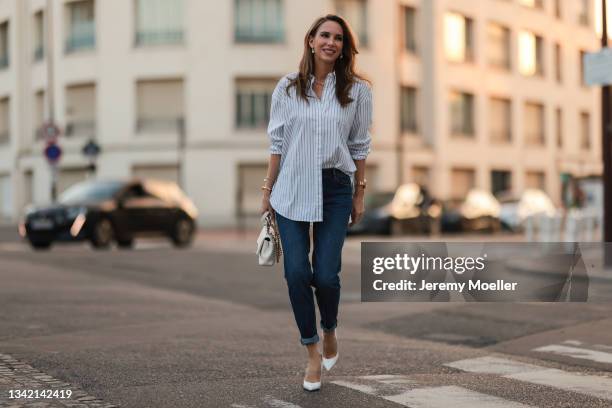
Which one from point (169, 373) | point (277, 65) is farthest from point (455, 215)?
point (169, 373)

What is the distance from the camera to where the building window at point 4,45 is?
46.7m

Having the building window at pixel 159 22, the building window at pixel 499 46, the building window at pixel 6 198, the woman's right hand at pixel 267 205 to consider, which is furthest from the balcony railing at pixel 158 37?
the woman's right hand at pixel 267 205

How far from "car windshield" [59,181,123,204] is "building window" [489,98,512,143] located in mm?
28951

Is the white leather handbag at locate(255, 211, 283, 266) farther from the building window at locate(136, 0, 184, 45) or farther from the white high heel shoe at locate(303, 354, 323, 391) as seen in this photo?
the building window at locate(136, 0, 184, 45)

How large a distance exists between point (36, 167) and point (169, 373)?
1529 inches

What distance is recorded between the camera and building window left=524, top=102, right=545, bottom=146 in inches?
1986

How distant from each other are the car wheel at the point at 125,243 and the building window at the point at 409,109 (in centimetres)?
2247

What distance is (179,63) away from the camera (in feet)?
129

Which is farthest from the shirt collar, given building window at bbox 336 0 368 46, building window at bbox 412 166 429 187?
building window at bbox 412 166 429 187

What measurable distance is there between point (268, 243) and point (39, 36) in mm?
40912

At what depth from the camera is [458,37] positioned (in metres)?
46.0

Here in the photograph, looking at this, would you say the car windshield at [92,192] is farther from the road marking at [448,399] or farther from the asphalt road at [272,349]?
the road marking at [448,399]

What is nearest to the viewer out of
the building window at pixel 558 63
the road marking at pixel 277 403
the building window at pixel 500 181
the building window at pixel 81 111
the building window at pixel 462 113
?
the road marking at pixel 277 403

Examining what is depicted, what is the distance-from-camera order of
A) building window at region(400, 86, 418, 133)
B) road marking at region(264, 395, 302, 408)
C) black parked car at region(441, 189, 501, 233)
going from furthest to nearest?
building window at region(400, 86, 418, 133) < black parked car at region(441, 189, 501, 233) < road marking at region(264, 395, 302, 408)
